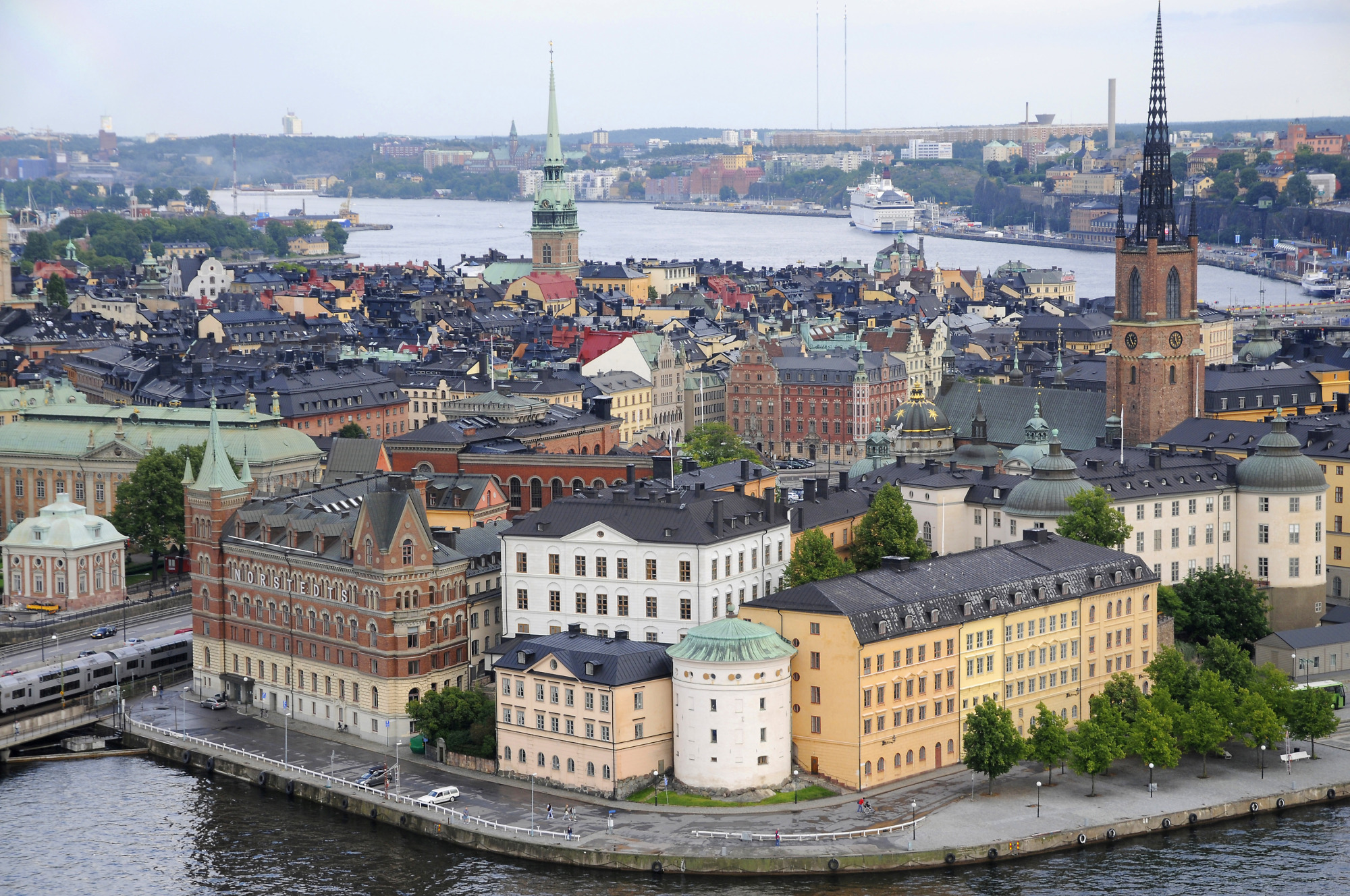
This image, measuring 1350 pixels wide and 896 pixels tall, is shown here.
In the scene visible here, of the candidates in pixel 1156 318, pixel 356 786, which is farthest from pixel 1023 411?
pixel 356 786

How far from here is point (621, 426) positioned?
13188 centimetres

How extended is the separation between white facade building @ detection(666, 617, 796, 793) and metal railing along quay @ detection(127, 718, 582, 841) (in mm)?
5015

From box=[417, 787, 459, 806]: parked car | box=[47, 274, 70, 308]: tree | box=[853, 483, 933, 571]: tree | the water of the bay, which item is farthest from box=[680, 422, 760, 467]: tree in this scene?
box=[47, 274, 70, 308]: tree

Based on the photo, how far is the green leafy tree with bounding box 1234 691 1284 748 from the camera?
67938 mm

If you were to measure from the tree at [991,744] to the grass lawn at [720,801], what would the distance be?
440cm

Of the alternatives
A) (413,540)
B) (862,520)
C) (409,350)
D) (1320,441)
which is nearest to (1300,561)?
(1320,441)

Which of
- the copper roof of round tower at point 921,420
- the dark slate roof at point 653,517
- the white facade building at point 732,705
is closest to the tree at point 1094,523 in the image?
the dark slate roof at point 653,517

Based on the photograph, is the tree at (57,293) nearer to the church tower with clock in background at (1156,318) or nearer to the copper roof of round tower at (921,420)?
the copper roof of round tower at (921,420)

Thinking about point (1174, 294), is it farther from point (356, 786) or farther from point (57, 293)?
point (57, 293)

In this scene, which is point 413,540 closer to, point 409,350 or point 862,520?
point 862,520

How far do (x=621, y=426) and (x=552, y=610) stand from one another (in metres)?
58.0

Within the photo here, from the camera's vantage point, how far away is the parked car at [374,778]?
67562mm

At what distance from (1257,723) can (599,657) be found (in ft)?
69.1

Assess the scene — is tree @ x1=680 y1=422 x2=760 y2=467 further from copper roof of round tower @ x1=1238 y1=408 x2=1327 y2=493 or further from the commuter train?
the commuter train
